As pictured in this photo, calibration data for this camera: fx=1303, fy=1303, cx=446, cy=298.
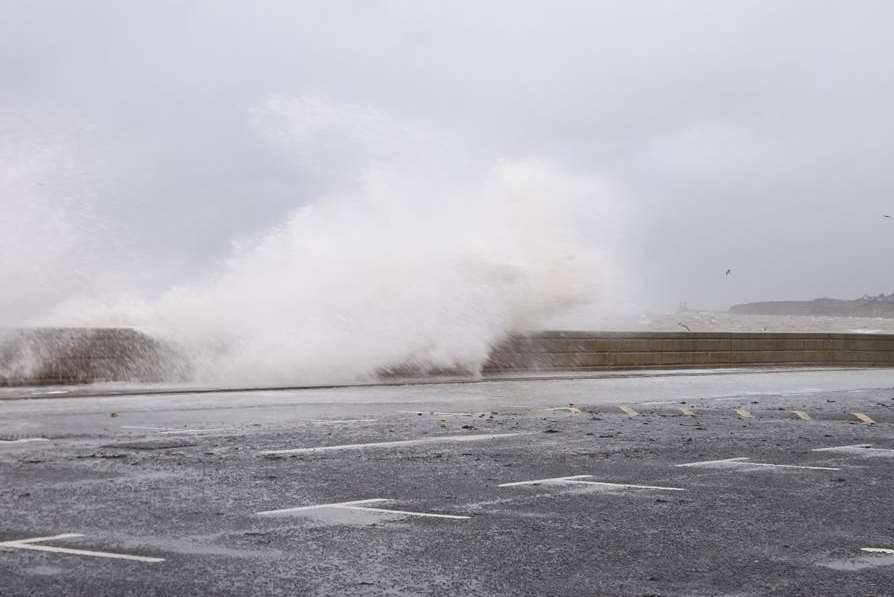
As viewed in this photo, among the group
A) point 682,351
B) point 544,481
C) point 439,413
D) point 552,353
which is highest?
point 552,353

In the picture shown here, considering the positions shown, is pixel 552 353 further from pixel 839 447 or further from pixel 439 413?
pixel 839 447

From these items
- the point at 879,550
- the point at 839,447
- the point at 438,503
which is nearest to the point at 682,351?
the point at 839,447

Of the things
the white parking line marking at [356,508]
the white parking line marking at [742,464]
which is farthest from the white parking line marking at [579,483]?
the white parking line marking at [356,508]

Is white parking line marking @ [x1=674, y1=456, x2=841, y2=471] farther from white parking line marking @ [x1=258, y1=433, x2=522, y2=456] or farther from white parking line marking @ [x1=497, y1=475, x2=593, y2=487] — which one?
white parking line marking @ [x1=258, y1=433, x2=522, y2=456]

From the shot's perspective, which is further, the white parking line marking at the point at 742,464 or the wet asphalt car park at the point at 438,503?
the white parking line marking at the point at 742,464

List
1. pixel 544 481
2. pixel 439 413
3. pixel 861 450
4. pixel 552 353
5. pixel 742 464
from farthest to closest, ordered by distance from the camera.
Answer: pixel 552 353 → pixel 439 413 → pixel 861 450 → pixel 742 464 → pixel 544 481

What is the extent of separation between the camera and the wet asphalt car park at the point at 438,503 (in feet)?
18.9

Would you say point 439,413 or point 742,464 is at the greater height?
point 439,413

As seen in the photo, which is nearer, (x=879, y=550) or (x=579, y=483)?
(x=879, y=550)

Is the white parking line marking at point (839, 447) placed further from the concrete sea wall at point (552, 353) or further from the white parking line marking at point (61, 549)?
the concrete sea wall at point (552, 353)

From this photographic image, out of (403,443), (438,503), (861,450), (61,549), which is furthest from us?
(861,450)

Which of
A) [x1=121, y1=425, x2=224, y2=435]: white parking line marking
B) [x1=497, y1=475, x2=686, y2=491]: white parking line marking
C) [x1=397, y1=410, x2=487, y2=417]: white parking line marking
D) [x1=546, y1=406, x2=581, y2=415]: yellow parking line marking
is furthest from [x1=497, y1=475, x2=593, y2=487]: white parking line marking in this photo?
[x1=546, y1=406, x2=581, y2=415]: yellow parking line marking

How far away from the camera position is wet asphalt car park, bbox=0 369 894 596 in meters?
5.77

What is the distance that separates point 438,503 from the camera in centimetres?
802
